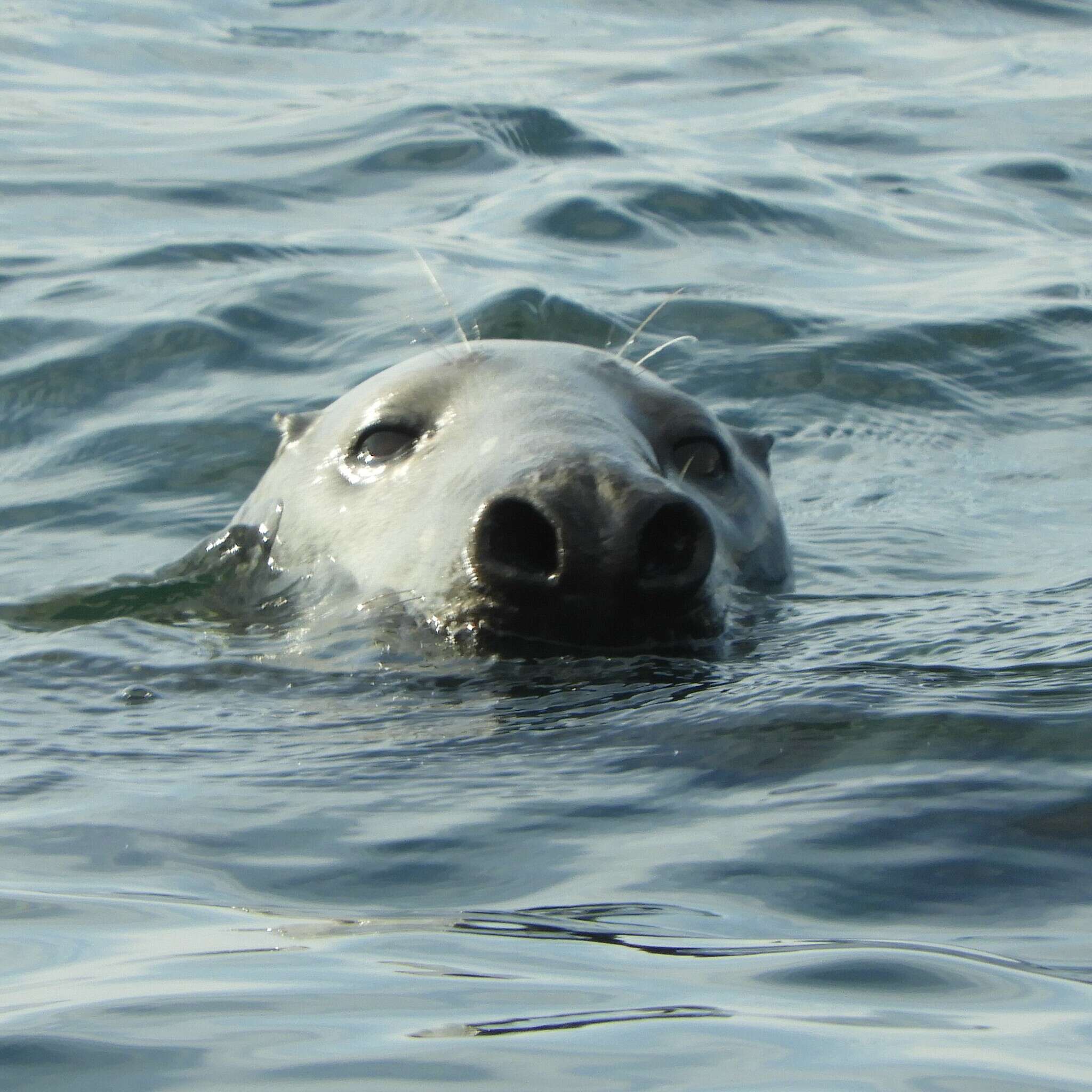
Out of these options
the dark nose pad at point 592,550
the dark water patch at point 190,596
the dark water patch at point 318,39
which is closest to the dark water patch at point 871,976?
the dark nose pad at point 592,550

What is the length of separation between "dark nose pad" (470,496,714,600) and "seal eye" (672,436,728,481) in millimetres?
1108

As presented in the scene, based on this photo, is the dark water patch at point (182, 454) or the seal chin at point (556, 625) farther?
the dark water patch at point (182, 454)

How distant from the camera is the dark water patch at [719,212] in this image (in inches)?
465

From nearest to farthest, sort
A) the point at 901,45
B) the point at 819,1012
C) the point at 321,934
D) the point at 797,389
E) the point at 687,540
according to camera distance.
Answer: the point at 819,1012, the point at 321,934, the point at 687,540, the point at 797,389, the point at 901,45

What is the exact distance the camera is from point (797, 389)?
935cm

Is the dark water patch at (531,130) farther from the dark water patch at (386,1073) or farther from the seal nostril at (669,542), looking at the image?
the dark water patch at (386,1073)

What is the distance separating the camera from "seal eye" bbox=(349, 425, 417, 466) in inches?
201

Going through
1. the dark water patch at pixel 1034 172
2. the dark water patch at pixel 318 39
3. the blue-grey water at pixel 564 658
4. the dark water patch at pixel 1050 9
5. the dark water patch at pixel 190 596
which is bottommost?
the dark water patch at pixel 190 596

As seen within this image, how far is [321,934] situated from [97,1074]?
0.64 metres

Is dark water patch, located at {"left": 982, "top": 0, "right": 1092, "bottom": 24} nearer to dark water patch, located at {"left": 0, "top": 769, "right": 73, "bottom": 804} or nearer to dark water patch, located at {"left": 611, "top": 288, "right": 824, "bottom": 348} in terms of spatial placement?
dark water patch, located at {"left": 611, "top": 288, "right": 824, "bottom": 348}

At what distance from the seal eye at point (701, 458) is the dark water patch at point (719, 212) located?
6.51 m

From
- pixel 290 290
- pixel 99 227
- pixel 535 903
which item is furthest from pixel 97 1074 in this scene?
pixel 99 227

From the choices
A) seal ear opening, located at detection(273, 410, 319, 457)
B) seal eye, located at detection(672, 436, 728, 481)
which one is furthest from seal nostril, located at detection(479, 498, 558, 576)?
seal ear opening, located at detection(273, 410, 319, 457)

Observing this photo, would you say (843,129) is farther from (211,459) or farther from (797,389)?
(211,459)
